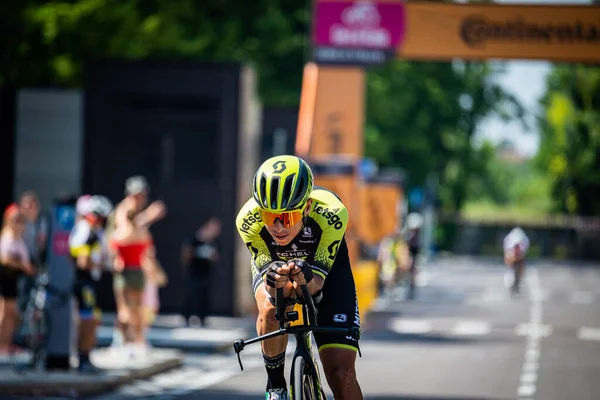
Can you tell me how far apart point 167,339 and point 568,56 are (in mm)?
12025

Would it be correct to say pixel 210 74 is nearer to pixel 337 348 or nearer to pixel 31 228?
pixel 31 228

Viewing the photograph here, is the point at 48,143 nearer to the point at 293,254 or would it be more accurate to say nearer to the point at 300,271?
the point at 293,254

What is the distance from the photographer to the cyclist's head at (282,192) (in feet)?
26.9

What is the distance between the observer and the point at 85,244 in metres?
15.7

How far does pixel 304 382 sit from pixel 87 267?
25.3ft

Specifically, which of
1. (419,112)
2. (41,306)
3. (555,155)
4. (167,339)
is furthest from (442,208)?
(41,306)

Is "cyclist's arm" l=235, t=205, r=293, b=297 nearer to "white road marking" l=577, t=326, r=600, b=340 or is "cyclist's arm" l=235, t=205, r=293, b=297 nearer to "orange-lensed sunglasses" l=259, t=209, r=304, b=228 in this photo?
"orange-lensed sunglasses" l=259, t=209, r=304, b=228

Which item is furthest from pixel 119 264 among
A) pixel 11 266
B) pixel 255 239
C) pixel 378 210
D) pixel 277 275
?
pixel 378 210

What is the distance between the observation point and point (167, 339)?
71.8 feet

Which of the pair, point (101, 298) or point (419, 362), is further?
point (101, 298)

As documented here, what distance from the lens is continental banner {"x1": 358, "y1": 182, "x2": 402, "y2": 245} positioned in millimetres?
42812

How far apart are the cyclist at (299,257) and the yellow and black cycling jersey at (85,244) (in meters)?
7.07

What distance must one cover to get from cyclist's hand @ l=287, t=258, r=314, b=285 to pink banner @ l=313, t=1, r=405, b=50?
22.7m

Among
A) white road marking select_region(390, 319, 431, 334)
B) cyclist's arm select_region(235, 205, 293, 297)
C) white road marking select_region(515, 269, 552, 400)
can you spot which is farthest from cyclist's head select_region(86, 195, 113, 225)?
white road marking select_region(390, 319, 431, 334)
